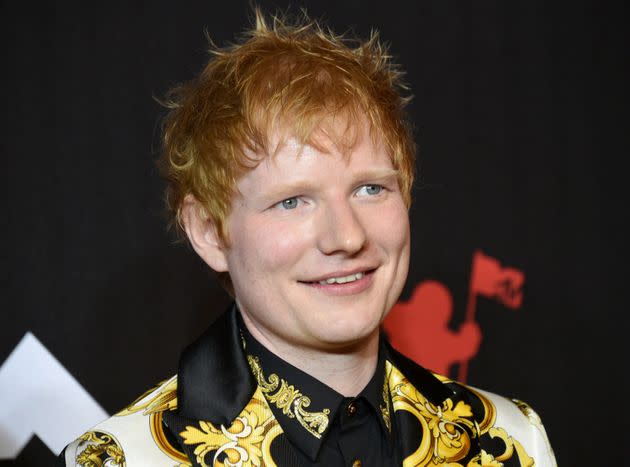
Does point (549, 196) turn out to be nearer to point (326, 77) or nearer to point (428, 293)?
point (428, 293)

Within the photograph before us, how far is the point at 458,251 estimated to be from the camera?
6.78ft

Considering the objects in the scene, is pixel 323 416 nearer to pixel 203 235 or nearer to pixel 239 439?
pixel 239 439

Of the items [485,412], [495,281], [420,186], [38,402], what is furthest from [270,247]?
[495,281]

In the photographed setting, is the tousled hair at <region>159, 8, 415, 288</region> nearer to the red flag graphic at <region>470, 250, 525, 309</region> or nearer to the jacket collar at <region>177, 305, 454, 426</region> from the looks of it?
the jacket collar at <region>177, 305, 454, 426</region>

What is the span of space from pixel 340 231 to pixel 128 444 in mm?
392

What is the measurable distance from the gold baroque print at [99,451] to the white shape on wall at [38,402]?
61cm

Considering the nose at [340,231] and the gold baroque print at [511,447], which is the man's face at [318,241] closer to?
the nose at [340,231]

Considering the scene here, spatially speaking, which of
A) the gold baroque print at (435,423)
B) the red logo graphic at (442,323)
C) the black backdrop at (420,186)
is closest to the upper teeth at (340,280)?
the gold baroque print at (435,423)

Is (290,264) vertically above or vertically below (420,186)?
above

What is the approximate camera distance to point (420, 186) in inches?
80.4

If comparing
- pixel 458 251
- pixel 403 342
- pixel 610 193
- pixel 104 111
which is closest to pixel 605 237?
pixel 610 193

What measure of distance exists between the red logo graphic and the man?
81cm

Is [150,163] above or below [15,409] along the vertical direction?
above

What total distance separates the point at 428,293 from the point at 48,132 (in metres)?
0.91
